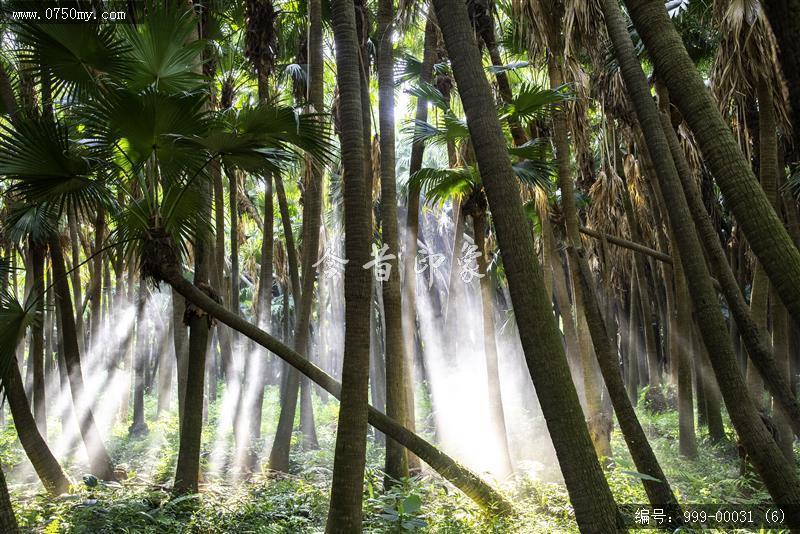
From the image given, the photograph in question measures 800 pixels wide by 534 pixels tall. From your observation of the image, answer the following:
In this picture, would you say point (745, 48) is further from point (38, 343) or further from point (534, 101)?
point (38, 343)

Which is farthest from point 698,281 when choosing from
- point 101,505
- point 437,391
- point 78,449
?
point 437,391

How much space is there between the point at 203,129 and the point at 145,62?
46.6 inches

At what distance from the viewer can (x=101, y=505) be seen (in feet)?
23.9

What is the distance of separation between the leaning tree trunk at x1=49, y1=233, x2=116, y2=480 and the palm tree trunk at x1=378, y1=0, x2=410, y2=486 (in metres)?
4.62

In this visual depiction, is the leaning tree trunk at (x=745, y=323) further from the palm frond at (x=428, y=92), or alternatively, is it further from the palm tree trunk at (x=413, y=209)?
the palm tree trunk at (x=413, y=209)

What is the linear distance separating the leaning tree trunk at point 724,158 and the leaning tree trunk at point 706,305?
5.6 inches

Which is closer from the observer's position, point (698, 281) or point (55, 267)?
point (698, 281)

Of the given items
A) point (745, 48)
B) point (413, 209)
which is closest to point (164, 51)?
point (413, 209)

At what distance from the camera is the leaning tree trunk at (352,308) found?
4715 millimetres

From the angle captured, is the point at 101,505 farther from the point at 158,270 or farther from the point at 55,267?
the point at 55,267

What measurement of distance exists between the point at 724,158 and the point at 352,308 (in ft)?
9.05

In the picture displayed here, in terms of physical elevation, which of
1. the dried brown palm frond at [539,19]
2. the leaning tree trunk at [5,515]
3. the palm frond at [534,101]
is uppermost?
Result: the dried brown palm frond at [539,19]

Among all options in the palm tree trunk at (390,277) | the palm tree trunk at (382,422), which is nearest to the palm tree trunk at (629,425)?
the palm tree trunk at (382,422)

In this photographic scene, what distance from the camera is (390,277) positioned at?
831 centimetres
